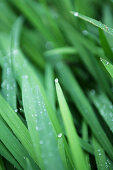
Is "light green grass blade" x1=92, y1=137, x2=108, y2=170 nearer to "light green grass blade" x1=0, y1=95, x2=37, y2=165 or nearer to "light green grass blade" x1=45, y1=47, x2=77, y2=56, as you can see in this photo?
"light green grass blade" x1=0, y1=95, x2=37, y2=165

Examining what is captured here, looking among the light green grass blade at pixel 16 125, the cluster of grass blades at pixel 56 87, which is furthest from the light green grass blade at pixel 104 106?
the light green grass blade at pixel 16 125

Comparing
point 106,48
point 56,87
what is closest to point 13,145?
point 56,87

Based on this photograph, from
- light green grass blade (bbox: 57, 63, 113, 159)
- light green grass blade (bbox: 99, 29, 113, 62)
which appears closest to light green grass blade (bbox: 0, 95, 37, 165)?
light green grass blade (bbox: 57, 63, 113, 159)

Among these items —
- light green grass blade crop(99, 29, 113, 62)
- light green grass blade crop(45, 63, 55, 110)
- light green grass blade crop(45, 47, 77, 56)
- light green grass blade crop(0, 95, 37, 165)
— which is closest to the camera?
light green grass blade crop(0, 95, 37, 165)

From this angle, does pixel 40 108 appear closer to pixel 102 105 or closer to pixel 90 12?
pixel 102 105

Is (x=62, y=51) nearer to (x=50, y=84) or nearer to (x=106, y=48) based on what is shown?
(x=50, y=84)

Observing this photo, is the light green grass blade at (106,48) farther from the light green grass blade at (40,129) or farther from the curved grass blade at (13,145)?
the curved grass blade at (13,145)
